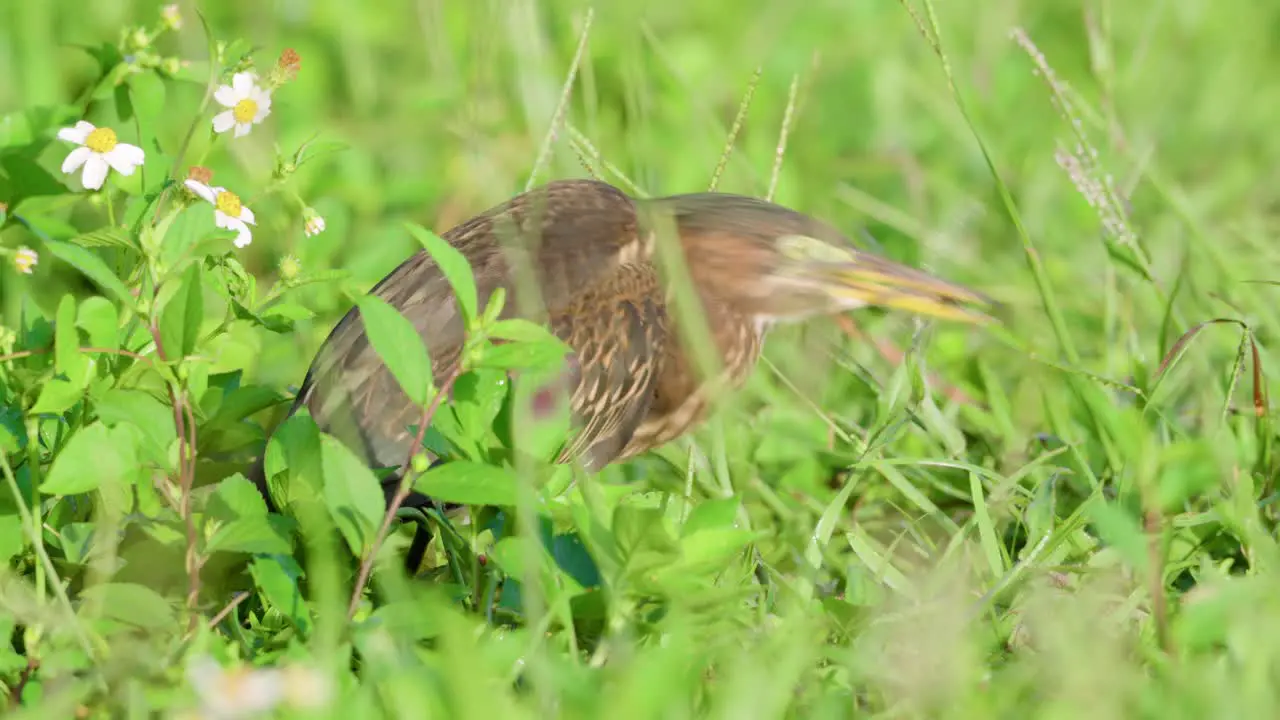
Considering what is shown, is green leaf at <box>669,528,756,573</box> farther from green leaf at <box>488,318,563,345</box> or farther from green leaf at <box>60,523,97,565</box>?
green leaf at <box>60,523,97,565</box>

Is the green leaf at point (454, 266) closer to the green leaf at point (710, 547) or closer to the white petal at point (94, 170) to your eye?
the green leaf at point (710, 547)

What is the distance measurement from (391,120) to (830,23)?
2.00 meters

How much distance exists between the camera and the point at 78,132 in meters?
2.90

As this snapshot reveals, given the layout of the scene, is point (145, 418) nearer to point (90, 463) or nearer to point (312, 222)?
point (90, 463)

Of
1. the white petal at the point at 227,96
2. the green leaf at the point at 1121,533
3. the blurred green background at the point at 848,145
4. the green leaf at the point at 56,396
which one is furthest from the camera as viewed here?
the blurred green background at the point at 848,145

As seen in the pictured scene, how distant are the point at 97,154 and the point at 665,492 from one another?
1194 millimetres

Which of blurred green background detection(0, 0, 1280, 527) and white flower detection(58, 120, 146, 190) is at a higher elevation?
white flower detection(58, 120, 146, 190)

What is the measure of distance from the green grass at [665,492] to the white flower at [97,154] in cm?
10

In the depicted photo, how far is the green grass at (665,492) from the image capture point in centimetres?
232

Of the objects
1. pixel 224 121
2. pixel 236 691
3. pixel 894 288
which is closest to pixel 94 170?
pixel 224 121

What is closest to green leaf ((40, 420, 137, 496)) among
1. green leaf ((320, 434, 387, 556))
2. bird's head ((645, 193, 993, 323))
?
green leaf ((320, 434, 387, 556))

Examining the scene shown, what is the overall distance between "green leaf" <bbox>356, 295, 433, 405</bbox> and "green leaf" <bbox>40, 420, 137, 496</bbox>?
1.61 feet

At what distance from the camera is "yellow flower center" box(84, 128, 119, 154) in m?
2.89

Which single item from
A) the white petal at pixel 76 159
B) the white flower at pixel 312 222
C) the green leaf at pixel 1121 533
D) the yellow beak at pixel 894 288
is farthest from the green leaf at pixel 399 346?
the yellow beak at pixel 894 288
